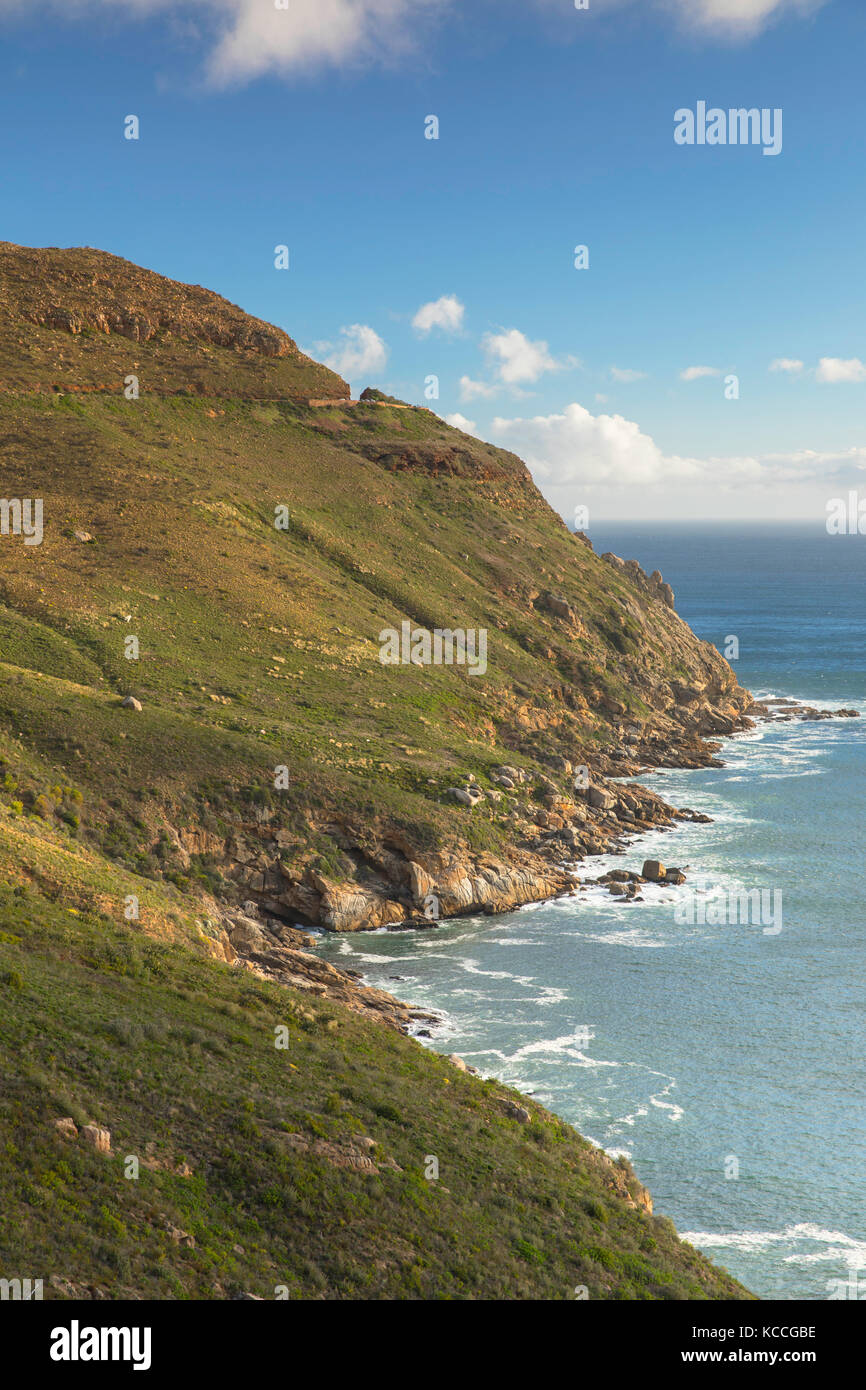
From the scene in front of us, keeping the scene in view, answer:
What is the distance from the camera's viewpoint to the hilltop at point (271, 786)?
26.4 m

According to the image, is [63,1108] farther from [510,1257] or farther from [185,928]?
[185,928]

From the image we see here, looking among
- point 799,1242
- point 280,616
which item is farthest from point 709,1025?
point 280,616

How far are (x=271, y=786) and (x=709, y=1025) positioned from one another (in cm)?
2796

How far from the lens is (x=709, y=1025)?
49.9 m

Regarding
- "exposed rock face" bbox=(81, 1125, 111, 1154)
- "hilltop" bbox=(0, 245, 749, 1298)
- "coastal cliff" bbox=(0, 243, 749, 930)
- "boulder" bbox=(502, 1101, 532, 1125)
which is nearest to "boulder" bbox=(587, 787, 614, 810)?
"coastal cliff" bbox=(0, 243, 749, 930)

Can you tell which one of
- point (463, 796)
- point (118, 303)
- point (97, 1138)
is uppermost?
point (118, 303)

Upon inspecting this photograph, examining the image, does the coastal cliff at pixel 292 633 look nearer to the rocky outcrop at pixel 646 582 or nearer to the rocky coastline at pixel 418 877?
the rocky coastline at pixel 418 877

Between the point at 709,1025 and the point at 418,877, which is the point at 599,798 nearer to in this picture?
the point at 418,877

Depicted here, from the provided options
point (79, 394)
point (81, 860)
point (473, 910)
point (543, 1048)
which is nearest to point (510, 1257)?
point (543, 1048)

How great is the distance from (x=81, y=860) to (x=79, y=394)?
73.0m

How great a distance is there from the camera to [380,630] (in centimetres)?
9281

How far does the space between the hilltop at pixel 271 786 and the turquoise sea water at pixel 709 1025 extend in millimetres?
3464

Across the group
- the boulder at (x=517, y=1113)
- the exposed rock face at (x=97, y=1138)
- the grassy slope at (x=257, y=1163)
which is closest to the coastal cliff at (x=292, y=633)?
the grassy slope at (x=257, y=1163)

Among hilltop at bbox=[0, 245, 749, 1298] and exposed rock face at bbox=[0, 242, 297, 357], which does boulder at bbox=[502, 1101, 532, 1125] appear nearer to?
hilltop at bbox=[0, 245, 749, 1298]
